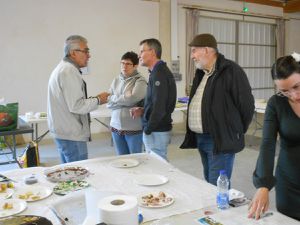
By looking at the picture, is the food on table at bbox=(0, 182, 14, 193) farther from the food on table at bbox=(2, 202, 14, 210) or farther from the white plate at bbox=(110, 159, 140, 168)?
the white plate at bbox=(110, 159, 140, 168)

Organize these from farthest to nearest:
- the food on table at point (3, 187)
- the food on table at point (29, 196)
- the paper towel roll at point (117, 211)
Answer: the food on table at point (3, 187)
the food on table at point (29, 196)
the paper towel roll at point (117, 211)

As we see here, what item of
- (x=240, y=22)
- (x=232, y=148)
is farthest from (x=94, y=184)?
(x=240, y=22)

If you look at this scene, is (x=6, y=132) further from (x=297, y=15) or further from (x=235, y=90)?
(x=297, y=15)

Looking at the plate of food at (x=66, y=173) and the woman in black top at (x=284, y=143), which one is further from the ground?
the woman in black top at (x=284, y=143)

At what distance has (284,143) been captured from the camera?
1374 mm

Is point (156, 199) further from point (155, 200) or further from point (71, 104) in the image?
point (71, 104)

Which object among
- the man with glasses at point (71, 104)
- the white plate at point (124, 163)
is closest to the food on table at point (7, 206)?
the white plate at point (124, 163)

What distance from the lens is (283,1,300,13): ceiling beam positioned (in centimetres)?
770

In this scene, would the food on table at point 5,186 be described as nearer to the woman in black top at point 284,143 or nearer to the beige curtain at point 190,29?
the woman in black top at point 284,143

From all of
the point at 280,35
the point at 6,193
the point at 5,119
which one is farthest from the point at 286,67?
the point at 280,35

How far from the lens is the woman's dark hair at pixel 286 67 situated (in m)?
1.22

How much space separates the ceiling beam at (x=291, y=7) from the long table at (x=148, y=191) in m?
7.30

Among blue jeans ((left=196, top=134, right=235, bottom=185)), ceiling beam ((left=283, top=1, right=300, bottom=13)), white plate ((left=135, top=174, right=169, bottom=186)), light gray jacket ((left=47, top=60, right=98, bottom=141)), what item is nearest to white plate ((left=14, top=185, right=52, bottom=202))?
white plate ((left=135, top=174, right=169, bottom=186))

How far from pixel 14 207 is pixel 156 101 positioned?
1.26 m
